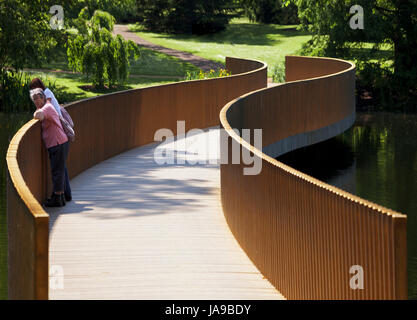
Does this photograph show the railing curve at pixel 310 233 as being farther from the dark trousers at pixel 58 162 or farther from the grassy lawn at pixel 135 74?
the grassy lawn at pixel 135 74

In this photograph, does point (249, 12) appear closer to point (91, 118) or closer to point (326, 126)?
point (326, 126)

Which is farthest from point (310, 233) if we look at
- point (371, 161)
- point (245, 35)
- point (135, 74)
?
point (245, 35)

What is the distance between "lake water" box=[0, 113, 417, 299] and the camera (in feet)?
73.6

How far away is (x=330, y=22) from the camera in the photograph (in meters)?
40.8

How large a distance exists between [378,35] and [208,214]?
29.6 m

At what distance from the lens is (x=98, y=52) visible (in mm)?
36688

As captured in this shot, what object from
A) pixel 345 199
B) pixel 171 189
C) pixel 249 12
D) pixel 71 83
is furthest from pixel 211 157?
pixel 249 12

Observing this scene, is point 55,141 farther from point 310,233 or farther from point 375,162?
point 375,162

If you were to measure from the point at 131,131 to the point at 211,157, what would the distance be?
78.1 inches

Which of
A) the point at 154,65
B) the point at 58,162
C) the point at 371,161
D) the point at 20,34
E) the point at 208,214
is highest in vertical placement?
the point at 20,34

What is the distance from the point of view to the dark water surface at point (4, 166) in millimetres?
12289

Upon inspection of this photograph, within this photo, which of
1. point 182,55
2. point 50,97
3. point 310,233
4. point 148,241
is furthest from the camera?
point 182,55

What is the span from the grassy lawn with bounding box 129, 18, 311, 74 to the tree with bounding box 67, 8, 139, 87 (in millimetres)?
13613

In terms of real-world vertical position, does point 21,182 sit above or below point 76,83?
above
